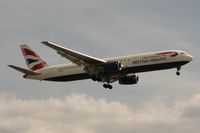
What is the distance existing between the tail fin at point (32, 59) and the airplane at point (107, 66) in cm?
208

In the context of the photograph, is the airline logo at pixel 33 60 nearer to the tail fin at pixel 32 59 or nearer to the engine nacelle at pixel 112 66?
the tail fin at pixel 32 59

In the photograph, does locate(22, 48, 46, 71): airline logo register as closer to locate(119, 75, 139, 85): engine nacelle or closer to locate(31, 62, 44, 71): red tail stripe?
locate(31, 62, 44, 71): red tail stripe

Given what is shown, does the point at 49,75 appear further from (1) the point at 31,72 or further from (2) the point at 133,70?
(2) the point at 133,70

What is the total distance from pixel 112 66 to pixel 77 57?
5.33 metres

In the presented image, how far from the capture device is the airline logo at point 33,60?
95.5 metres

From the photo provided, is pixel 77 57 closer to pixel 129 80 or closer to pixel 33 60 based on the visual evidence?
pixel 129 80

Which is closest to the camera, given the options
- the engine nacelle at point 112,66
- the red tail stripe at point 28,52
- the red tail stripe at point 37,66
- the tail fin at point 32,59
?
the engine nacelle at point 112,66

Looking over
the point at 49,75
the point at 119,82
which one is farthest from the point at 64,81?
the point at 119,82

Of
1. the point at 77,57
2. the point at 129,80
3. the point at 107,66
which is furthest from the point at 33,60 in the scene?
the point at 107,66

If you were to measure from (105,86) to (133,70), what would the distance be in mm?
8685

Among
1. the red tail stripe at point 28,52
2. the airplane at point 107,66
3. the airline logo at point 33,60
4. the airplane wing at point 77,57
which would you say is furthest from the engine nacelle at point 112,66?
the red tail stripe at point 28,52

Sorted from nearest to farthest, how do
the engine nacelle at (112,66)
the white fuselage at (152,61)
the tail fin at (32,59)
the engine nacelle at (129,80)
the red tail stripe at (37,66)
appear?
the white fuselage at (152,61) < the engine nacelle at (112,66) < the engine nacelle at (129,80) < the red tail stripe at (37,66) < the tail fin at (32,59)

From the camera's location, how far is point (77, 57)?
84.3 metres

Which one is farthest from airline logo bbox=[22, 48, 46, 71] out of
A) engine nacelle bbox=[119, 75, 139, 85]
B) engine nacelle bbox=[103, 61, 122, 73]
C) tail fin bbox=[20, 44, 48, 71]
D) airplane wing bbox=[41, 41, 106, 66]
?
engine nacelle bbox=[103, 61, 122, 73]
